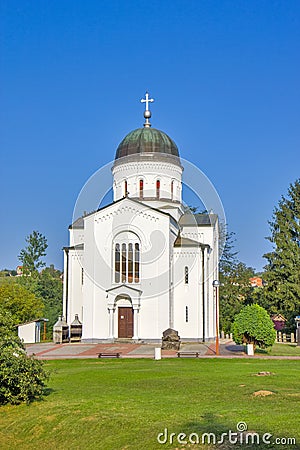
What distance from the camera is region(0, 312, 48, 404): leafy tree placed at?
46.5 ft

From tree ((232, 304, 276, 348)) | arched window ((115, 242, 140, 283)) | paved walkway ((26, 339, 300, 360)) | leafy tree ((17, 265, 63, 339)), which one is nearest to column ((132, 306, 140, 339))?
paved walkway ((26, 339, 300, 360))

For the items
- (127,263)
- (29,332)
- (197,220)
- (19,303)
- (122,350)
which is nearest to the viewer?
(122,350)

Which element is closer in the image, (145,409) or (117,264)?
(145,409)

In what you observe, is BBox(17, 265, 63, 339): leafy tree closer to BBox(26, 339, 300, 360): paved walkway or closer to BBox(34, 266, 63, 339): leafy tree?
BBox(34, 266, 63, 339): leafy tree

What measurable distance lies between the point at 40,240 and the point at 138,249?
1663 inches

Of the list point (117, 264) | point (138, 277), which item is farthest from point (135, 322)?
point (117, 264)

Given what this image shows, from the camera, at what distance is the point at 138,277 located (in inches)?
1383

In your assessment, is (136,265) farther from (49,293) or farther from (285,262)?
(49,293)

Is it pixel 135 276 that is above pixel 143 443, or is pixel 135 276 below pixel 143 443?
above

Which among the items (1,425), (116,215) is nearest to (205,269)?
(116,215)

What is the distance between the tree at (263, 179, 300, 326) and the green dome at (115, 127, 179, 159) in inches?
438

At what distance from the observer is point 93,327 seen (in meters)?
34.8

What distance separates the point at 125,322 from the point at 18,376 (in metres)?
21.2

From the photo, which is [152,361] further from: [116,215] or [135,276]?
[116,215]
